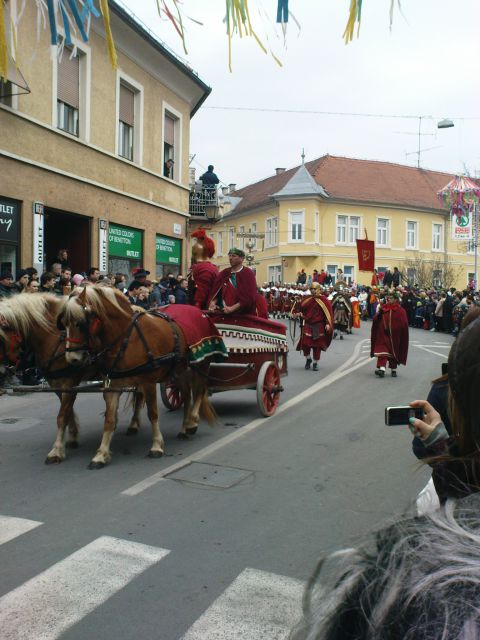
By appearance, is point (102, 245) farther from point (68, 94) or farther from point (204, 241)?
point (204, 241)

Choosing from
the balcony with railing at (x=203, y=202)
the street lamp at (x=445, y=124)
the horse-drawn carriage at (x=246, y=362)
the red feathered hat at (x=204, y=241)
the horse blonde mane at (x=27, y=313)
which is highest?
the street lamp at (x=445, y=124)

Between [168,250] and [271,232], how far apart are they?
29.1 meters

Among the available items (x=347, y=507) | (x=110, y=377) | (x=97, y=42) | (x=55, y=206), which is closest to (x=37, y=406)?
(x=110, y=377)

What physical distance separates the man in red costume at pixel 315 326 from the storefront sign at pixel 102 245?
5735mm

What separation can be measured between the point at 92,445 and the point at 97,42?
41.8ft

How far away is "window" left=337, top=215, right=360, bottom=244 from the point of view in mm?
47625

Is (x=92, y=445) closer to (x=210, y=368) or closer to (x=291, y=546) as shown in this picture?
(x=210, y=368)

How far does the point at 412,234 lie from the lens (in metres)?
49.7

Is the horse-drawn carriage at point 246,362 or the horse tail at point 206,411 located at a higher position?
the horse-drawn carriage at point 246,362

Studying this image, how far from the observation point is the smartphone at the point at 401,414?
2.17 m

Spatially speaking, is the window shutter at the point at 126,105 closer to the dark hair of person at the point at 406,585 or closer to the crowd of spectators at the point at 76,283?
the crowd of spectators at the point at 76,283

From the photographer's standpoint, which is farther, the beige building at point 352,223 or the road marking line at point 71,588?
the beige building at point 352,223

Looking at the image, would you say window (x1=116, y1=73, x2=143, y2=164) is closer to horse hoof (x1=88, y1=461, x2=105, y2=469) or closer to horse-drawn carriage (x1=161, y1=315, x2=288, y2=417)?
horse-drawn carriage (x1=161, y1=315, x2=288, y2=417)

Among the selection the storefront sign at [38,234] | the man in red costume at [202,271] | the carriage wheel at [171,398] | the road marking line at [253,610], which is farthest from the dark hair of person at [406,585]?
the storefront sign at [38,234]
